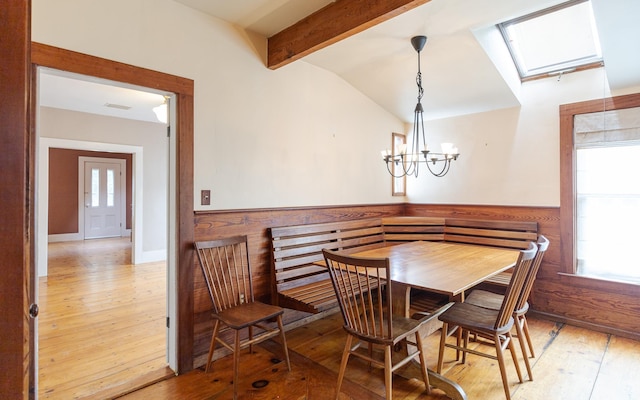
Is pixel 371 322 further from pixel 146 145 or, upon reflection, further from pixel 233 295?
pixel 146 145

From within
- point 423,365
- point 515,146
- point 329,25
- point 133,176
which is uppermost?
point 329,25

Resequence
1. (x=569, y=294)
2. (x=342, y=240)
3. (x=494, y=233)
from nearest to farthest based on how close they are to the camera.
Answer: (x=569, y=294), (x=342, y=240), (x=494, y=233)

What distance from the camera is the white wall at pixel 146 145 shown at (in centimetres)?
511

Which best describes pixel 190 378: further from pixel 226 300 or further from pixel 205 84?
pixel 205 84

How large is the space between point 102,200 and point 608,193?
10.0 m

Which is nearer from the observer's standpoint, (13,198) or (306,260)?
(13,198)

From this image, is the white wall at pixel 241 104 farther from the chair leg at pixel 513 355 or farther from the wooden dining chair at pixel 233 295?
the chair leg at pixel 513 355

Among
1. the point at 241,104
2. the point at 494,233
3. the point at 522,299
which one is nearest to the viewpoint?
the point at 522,299

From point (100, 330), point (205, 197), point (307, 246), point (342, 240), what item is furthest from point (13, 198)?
point (100, 330)

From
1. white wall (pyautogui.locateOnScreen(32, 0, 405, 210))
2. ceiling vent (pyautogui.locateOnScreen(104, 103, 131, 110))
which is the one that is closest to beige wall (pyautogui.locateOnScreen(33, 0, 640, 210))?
white wall (pyautogui.locateOnScreen(32, 0, 405, 210))

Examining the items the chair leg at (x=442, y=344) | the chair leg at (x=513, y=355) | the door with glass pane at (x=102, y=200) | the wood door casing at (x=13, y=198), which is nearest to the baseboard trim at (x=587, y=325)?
the chair leg at (x=513, y=355)

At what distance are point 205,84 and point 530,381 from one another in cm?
314

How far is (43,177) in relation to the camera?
4.87 metres

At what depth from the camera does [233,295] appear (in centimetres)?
253
